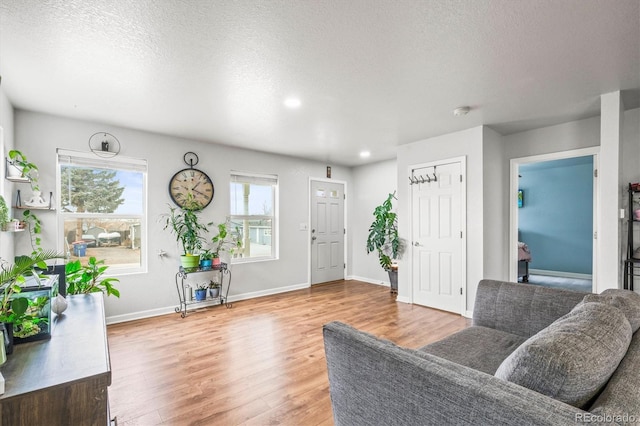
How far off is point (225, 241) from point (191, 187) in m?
0.92

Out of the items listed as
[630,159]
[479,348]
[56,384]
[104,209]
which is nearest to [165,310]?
[104,209]

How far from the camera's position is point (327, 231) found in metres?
5.91

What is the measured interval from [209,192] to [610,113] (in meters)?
4.46

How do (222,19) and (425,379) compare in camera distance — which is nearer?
(425,379)

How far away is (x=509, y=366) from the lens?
0.97 m

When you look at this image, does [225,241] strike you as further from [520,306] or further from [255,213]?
[520,306]

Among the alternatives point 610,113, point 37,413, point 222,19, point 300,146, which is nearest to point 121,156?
point 300,146

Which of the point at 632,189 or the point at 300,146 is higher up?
the point at 300,146

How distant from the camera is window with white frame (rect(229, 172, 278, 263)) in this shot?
474 cm

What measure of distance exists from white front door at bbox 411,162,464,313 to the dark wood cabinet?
12.2 ft

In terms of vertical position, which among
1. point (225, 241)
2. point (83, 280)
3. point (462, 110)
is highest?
point (462, 110)

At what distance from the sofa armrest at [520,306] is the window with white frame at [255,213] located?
3.47 metres

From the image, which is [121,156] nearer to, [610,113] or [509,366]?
[509,366]

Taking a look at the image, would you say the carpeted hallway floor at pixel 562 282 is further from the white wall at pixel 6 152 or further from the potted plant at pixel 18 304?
the white wall at pixel 6 152
